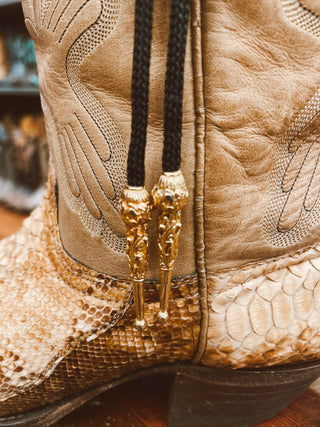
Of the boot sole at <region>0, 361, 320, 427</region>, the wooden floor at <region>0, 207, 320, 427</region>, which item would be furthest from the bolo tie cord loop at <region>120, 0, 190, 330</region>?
the wooden floor at <region>0, 207, 320, 427</region>

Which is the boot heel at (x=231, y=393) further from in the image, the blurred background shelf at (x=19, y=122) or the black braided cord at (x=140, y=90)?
the blurred background shelf at (x=19, y=122)

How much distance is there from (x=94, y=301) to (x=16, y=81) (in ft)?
4.94

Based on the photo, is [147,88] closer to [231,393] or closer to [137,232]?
[137,232]

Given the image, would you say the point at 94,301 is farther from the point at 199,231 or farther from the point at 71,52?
the point at 71,52

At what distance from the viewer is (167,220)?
0.43 meters

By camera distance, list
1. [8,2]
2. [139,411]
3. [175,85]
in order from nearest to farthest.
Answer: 1. [175,85]
2. [139,411]
3. [8,2]

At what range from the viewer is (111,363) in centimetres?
54

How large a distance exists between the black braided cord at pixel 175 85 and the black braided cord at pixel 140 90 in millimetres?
22

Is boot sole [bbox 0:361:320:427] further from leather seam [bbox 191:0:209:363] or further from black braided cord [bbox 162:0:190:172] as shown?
black braided cord [bbox 162:0:190:172]

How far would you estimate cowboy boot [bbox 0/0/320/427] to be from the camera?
0.40 metres

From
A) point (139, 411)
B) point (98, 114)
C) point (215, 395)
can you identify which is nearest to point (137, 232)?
point (98, 114)

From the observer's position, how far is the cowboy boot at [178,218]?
0.40 meters

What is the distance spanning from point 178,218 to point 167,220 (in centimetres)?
1

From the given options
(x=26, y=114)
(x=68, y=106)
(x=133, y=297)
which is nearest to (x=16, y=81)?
(x=26, y=114)
